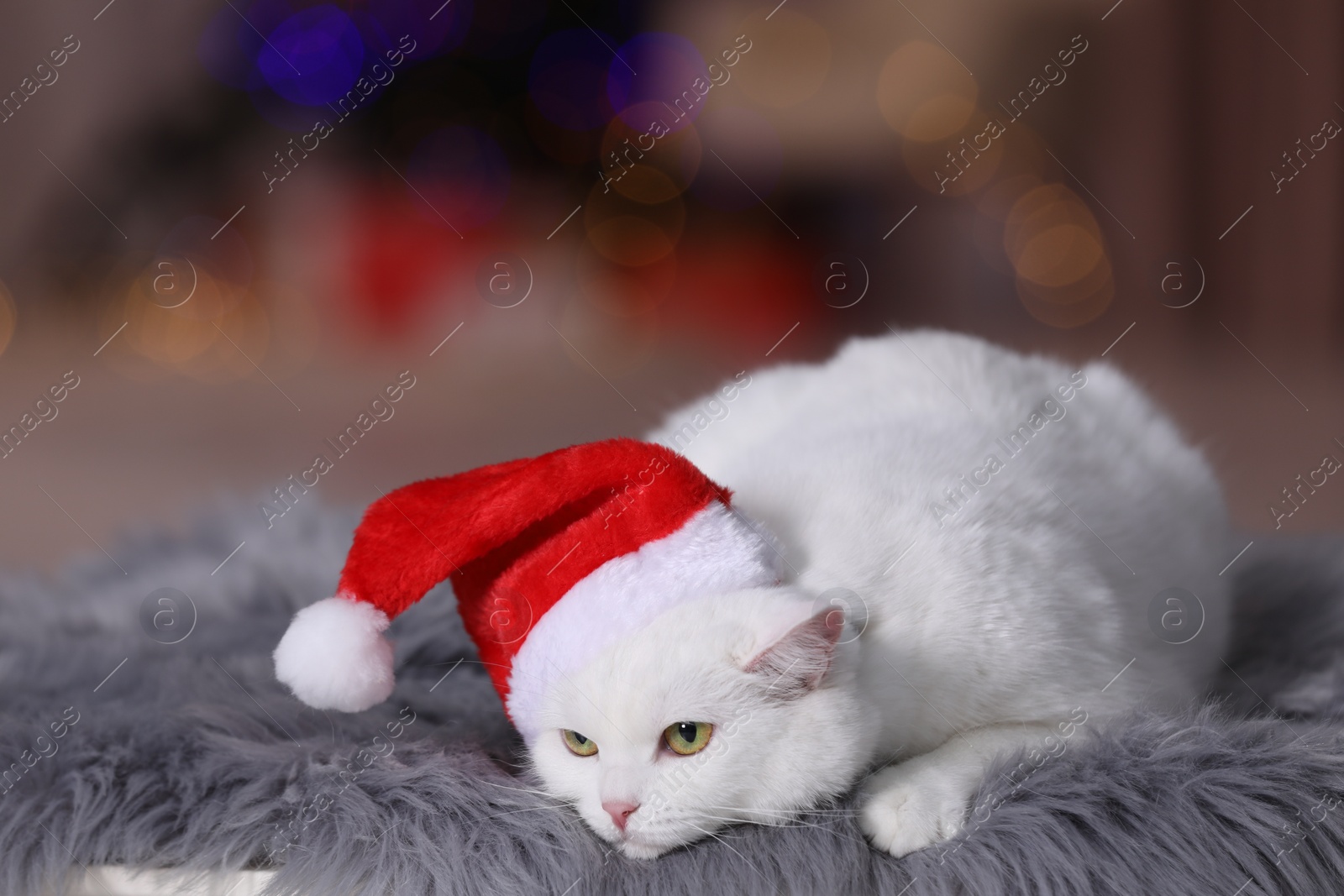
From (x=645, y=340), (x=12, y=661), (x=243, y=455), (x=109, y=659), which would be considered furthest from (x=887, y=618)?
(x=645, y=340)

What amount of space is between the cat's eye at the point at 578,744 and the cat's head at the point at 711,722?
0.09 ft

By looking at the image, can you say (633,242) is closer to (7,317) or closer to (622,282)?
(622,282)

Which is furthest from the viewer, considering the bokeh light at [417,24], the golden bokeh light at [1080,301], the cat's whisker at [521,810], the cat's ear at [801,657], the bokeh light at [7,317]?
the golden bokeh light at [1080,301]

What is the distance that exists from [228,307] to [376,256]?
546 mm

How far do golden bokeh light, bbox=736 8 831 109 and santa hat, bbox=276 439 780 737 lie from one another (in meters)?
3.46

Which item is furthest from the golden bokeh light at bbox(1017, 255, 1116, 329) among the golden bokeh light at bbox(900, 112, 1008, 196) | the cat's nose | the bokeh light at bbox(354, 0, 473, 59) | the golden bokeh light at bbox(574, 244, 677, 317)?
the cat's nose

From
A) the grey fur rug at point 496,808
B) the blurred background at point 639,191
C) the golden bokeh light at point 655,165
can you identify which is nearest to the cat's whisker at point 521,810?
the grey fur rug at point 496,808

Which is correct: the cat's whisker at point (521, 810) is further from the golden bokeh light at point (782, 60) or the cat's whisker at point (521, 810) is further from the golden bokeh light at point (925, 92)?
the golden bokeh light at point (782, 60)

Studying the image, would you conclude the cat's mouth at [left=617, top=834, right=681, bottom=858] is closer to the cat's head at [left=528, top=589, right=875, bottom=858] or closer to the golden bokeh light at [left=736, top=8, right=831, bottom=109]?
the cat's head at [left=528, top=589, right=875, bottom=858]

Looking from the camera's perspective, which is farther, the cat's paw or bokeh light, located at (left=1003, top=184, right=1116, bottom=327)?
bokeh light, located at (left=1003, top=184, right=1116, bottom=327)

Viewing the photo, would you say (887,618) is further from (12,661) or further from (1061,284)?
(1061,284)

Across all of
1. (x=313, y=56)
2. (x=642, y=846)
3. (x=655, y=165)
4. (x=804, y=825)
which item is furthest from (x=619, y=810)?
(x=655, y=165)

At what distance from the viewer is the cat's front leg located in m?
0.80

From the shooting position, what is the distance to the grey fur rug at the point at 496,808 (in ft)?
2.55
